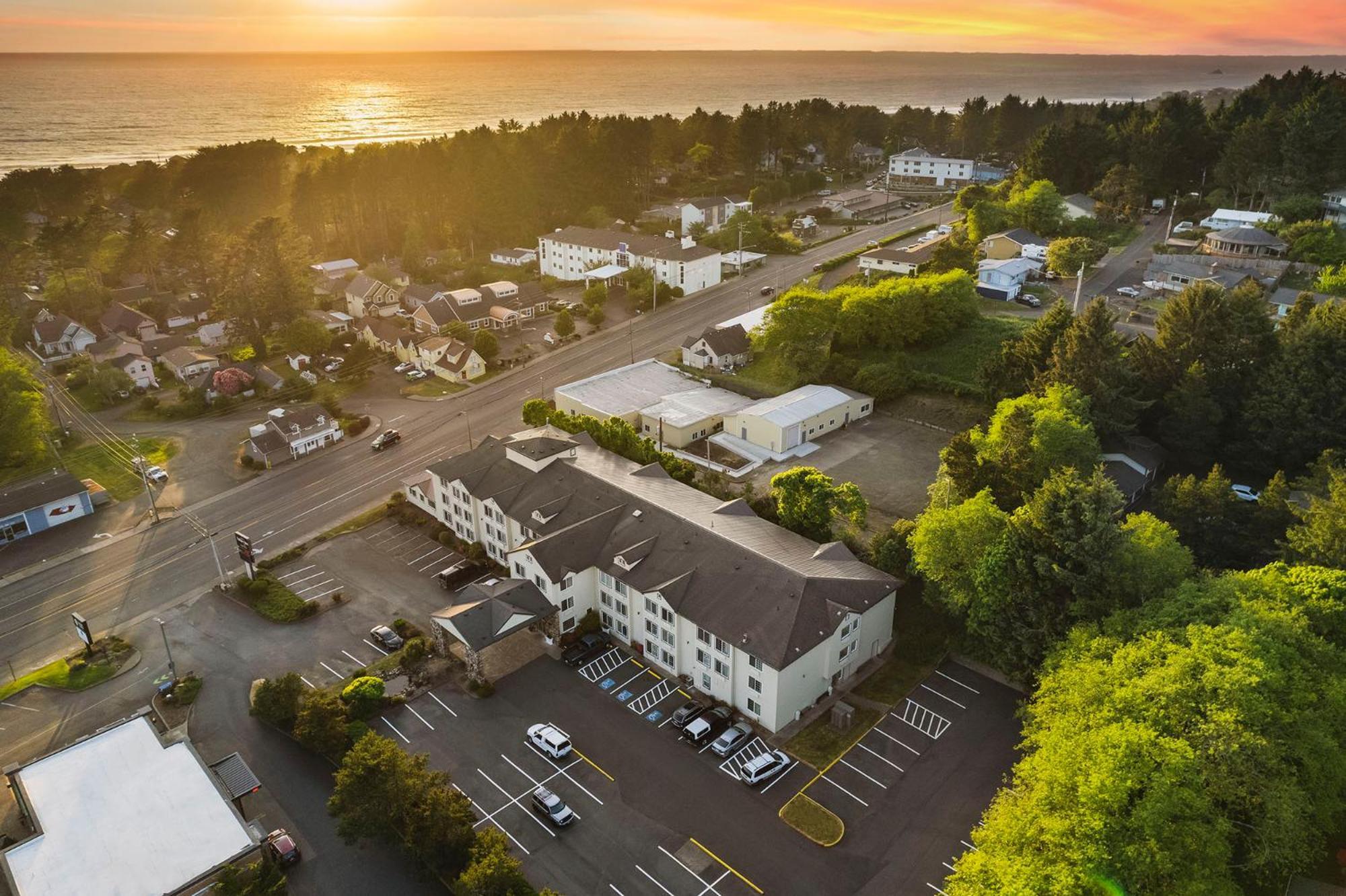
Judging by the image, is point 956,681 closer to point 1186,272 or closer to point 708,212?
point 1186,272

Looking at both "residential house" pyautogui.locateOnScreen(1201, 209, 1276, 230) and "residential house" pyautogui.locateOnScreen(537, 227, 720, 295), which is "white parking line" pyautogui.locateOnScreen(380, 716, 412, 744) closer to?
"residential house" pyautogui.locateOnScreen(537, 227, 720, 295)

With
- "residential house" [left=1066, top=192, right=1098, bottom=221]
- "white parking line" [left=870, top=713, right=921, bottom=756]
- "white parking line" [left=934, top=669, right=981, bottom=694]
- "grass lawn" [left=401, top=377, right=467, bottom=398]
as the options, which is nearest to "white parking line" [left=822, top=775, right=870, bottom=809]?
"white parking line" [left=870, top=713, right=921, bottom=756]

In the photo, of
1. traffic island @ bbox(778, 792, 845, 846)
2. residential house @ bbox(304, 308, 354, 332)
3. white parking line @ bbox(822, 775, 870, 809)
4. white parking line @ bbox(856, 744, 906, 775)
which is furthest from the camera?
residential house @ bbox(304, 308, 354, 332)

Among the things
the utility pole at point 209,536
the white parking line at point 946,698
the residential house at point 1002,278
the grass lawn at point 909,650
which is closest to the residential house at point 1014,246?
the residential house at point 1002,278

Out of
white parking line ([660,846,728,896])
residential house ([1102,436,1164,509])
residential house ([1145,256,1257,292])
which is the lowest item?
white parking line ([660,846,728,896])

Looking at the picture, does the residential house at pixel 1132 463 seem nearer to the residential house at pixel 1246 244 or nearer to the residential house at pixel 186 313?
the residential house at pixel 1246 244

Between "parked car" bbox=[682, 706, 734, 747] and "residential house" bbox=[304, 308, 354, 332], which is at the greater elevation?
"residential house" bbox=[304, 308, 354, 332]

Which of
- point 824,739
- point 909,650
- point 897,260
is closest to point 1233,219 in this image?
point 897,260
